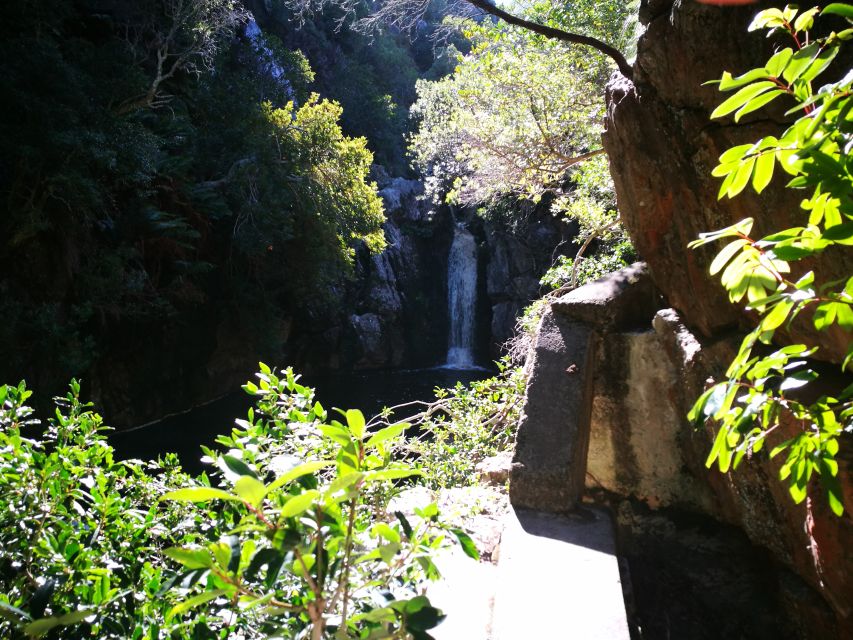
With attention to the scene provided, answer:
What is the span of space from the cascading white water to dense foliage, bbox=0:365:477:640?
68.0ft

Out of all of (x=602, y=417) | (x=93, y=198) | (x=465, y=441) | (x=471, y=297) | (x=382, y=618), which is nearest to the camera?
(x=382, y=618)

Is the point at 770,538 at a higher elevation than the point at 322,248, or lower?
lower

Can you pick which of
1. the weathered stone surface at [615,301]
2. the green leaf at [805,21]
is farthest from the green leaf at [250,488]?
the weathered stone surface at [615,301]

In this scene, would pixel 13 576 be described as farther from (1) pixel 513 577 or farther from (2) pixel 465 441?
(2) pixel 465 441

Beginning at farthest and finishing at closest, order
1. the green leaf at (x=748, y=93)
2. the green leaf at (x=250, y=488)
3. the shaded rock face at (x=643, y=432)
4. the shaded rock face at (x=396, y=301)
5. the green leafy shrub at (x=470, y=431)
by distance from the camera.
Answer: the shaded rock face at (x=396, y=301) < the green leafy shrub at (x=470, y=431) < the shaded rock face at (x=643, y=432) < the green leaf at (x=748, y=93) < the green leaf at (x=250, y=488)

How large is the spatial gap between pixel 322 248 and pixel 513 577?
46.5 ft

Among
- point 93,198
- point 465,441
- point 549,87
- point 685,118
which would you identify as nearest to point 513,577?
point 685,118

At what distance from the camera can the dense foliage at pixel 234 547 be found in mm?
804

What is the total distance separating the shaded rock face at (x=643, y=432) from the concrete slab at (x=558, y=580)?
163mm

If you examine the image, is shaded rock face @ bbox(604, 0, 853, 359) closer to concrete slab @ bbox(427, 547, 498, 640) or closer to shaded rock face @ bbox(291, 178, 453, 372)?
concrete slab @ bbox(427, 547, 498, 640)

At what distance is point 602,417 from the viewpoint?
2951 mm

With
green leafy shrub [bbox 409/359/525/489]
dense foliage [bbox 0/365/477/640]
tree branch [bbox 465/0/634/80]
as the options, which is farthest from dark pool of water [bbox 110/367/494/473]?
dense foliage [bbox 0/365/477/640]

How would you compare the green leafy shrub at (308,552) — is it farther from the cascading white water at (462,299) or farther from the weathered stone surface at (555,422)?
the cascading white water at (462,299)

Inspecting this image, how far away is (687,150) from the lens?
2506 millimetres
